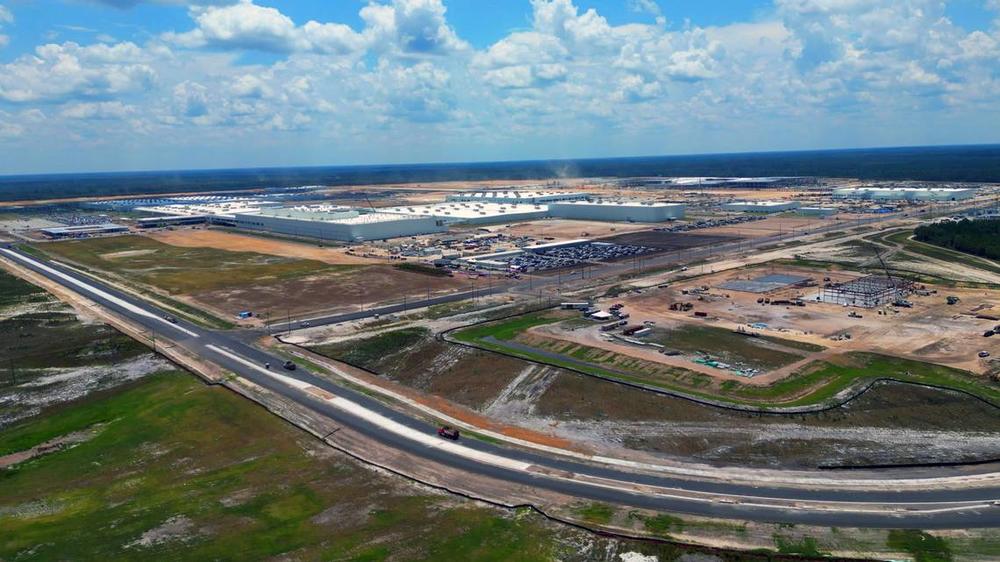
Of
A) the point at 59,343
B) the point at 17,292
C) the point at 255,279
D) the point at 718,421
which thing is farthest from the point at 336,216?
the point at 718,421

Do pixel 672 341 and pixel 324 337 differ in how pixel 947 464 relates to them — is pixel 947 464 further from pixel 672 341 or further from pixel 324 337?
pixel 324 337

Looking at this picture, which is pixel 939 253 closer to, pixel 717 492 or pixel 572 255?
pixel 572 255

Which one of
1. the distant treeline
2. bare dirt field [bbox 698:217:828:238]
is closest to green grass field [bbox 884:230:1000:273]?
the distant treeline

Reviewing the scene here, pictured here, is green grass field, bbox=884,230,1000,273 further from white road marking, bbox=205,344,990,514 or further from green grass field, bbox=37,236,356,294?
green grass field, bbox=37,236,356,294

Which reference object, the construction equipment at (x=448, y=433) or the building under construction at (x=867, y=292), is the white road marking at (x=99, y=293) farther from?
the building under construction at (x=867, y=292)

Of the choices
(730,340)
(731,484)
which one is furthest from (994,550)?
(730,340)

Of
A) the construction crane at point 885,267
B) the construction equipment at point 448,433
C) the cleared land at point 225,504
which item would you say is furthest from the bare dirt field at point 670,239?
the cleared land at point 225,504
